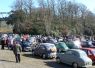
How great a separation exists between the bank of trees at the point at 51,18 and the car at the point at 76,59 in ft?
185

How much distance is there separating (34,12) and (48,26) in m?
10.1

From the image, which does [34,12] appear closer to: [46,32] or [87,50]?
[46,32]

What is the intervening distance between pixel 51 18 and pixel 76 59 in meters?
66.3

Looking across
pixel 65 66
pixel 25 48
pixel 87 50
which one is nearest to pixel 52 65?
pixel 65 66

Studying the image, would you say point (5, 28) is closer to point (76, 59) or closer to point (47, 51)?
point (47, 51)

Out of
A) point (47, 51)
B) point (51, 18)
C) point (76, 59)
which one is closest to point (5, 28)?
point (51, 18)

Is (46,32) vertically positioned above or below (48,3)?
below

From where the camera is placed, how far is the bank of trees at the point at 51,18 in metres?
86.5

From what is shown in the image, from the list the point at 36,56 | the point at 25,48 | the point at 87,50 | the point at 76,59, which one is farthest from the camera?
the point at 25,48

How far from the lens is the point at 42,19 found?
86.8 meters

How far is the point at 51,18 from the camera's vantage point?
299 ft

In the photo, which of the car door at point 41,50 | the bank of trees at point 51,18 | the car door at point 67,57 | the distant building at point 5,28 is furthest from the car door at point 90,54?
the distant building at point 5,28

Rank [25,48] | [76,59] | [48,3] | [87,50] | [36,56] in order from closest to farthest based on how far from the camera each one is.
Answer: [76,59]
[87,50]
[36,56]
[25,48]
[48,3]

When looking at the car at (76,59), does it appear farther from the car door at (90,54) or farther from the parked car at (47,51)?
the parked car at (47,51)
